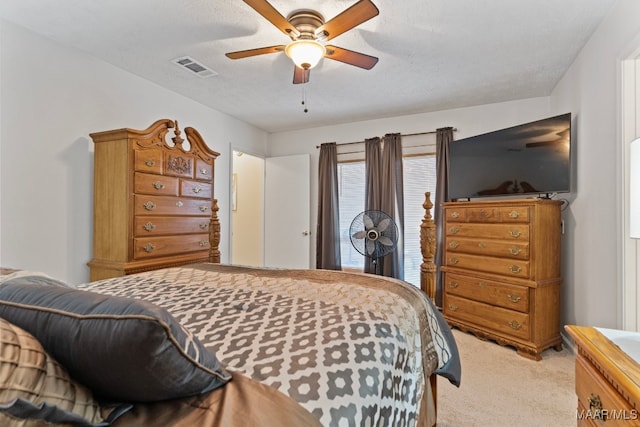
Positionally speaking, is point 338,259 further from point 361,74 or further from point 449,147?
point 361,74

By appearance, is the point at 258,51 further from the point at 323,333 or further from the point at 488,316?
the point at 488,316

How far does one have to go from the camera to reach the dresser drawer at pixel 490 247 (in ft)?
8.50

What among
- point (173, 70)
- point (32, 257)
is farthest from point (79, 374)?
point (173, 70)

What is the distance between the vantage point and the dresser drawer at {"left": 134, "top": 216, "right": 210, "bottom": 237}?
95.3 inches

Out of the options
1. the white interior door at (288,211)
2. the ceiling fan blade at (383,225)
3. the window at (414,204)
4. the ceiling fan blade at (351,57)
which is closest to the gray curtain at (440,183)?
the window at (414,204)

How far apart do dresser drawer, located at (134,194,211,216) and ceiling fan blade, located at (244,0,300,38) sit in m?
1.59

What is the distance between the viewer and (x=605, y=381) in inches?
35.4

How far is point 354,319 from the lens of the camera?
1072 millimetres

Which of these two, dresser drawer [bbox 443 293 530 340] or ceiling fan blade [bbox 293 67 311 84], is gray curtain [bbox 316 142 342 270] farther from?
ceiling fan blade [bbox 293 67 311 84]

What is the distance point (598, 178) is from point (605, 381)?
1872 mm

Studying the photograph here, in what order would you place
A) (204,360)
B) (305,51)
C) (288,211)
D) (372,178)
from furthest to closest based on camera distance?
1. (288,211)
2. (372,178)
3. (305,51)
4. (204,360)

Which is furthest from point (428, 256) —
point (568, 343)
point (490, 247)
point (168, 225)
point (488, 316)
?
point (168, 225)

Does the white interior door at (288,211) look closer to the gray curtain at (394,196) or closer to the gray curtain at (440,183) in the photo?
the gray curtain at (394,196)

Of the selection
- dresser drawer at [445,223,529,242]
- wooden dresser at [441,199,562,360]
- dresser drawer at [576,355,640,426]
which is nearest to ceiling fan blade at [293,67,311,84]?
wooden dresser at [441,199,562,360]
